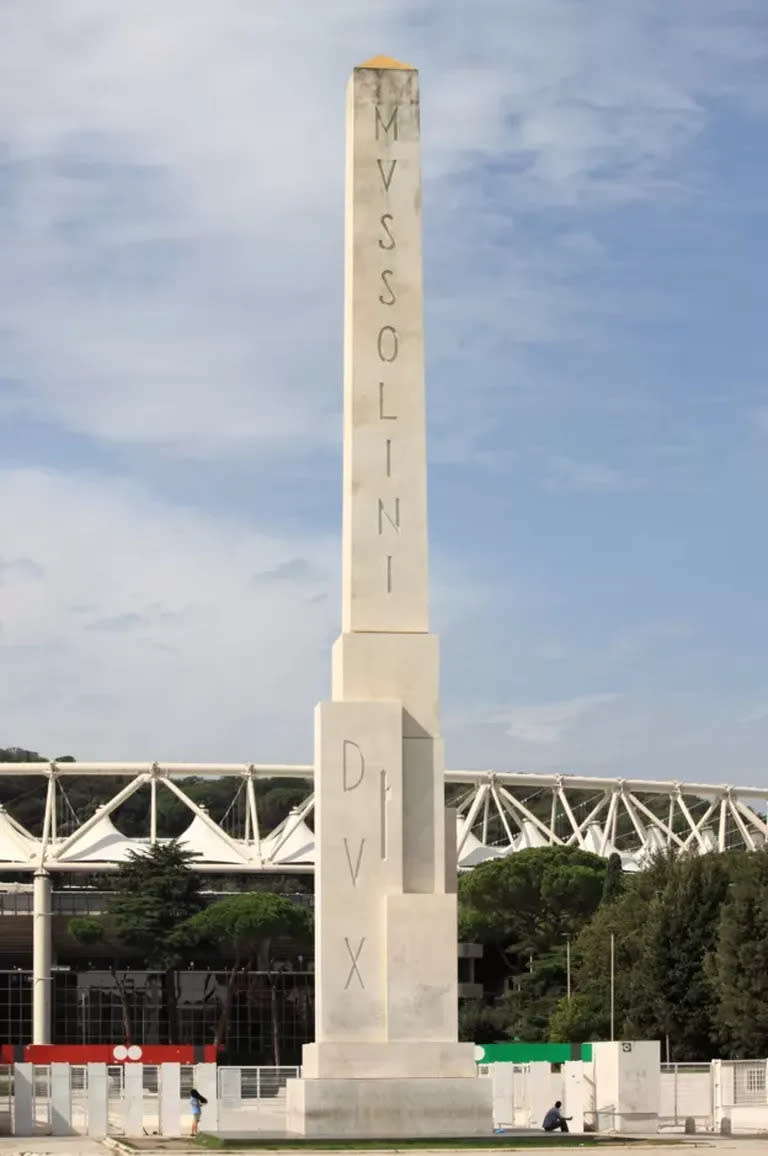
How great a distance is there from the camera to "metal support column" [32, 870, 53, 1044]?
10919 centimetres

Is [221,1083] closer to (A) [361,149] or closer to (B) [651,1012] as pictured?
(A) [361,149]

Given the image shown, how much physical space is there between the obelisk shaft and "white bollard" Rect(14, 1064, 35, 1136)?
15415mm

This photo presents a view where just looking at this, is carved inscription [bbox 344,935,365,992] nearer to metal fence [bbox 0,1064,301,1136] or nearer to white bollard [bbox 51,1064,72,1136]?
metal fence [bbox 0,1064,301,1136]

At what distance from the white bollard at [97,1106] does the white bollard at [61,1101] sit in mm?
696

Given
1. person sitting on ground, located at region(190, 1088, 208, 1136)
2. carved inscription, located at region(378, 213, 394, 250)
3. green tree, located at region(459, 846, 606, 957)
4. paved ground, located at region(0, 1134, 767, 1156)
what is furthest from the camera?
green tree, located at region(459, 846, 606, 957)

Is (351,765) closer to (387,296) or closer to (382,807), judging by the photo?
(382,807)

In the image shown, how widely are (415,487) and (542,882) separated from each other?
7487 centimetres

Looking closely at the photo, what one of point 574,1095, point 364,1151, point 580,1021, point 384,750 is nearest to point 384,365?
point 384,750

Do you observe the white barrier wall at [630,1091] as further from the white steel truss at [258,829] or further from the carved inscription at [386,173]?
the white steel truss at [258,829]

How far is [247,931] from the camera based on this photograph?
109m

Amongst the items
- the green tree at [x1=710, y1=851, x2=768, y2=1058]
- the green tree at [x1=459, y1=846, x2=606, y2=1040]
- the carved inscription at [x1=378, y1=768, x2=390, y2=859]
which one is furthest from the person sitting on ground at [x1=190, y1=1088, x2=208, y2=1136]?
the green tree at [x1=459, y1=846, x2=606, y2=1040]

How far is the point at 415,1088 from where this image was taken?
33125 millimetres

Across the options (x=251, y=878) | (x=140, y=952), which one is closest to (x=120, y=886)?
(x=140, y=952)

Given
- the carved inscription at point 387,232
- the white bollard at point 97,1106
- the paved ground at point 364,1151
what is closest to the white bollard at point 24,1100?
the white bollard at point 97,1106
